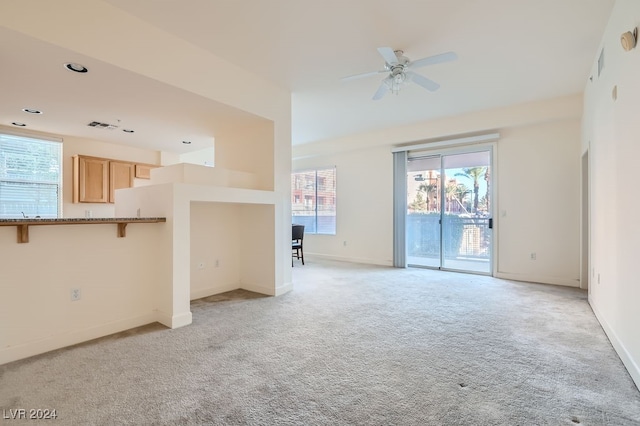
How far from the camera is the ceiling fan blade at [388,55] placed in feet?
9.03

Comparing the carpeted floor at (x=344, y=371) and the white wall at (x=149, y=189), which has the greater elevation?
the white wall at (x=149, y=189)

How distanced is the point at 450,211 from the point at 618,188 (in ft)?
11.5

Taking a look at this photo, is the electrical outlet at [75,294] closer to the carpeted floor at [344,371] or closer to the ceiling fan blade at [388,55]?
the carpeted floor at [344,371]

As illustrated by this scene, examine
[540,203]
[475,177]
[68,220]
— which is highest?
[475,177]

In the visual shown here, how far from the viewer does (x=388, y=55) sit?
113 inches

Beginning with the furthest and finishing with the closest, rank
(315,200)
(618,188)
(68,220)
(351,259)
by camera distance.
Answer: (315,200), (351,259), (68,220), (618,188)

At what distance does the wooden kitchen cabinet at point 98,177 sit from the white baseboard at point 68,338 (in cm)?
345

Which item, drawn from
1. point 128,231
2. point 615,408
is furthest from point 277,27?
point 615,408

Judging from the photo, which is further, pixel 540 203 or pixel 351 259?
pixel 351 259

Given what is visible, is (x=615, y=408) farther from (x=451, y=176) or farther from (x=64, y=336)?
(x=451, y=176)

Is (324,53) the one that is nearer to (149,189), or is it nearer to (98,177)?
(149,189)

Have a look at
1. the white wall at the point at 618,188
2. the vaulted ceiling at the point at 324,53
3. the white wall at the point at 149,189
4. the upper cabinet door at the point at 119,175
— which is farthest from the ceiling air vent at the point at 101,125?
the white wall at the point at 618,188

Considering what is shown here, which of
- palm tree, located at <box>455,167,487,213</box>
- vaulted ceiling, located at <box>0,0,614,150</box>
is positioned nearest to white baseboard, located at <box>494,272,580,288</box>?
palm tree, located at <box>455,167,487,213</box>

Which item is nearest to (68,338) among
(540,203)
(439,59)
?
(439,59)
